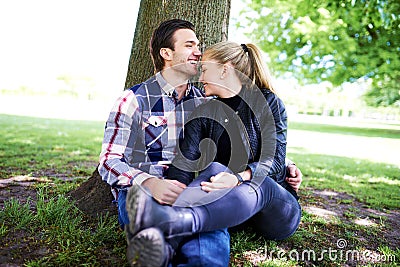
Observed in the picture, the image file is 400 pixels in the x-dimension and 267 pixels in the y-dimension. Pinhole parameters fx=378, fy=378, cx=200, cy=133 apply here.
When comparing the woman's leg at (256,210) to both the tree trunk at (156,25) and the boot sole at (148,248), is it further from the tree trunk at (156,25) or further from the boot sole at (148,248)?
the tree trunk at (156,25)

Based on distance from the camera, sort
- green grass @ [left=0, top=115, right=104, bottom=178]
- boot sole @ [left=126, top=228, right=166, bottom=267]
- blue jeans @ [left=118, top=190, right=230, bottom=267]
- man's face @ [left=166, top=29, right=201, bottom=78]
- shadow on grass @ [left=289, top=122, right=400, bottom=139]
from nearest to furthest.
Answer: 1. boot sole @ [left=126, top=228, right=166, bottom=267]
2. blue jeans @ [left=118, top=190, right=230, bottom=267]
3. man's face @ [left=166, top=29, right=201, bottom=78]
4. green grass @ [left=0, top=115, right=104, bottom=178]
5. shadow on grass @ [left=289, top=122, right=400, bottom=139]

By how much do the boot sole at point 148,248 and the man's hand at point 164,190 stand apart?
0.43 meters

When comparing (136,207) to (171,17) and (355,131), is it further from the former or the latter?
(355,131)

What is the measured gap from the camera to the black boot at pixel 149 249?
1552 mm

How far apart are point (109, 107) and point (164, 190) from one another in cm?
2972

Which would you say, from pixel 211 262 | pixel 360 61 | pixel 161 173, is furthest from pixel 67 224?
pixel 360 61

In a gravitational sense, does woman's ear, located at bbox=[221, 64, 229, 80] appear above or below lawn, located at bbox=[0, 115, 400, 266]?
above

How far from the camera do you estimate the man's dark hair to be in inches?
102

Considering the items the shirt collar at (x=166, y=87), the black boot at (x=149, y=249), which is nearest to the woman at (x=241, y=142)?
the shirt collar at (x=166, y=87)

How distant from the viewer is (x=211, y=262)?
180 cm

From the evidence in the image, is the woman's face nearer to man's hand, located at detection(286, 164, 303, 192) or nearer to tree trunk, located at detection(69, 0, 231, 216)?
tree trunk, located at detection(69, 0, 231, 216)

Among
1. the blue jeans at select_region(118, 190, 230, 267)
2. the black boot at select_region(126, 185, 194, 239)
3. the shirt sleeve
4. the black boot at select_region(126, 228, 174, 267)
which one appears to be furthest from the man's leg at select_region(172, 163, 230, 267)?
the shirt sleeve

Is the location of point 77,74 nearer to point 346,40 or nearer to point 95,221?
point 346,40

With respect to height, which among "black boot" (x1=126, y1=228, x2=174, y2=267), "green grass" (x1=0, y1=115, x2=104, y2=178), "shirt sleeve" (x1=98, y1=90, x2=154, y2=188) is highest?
"shirt sleeve" (x1=98, y1=90, x2=154, y2=188)
